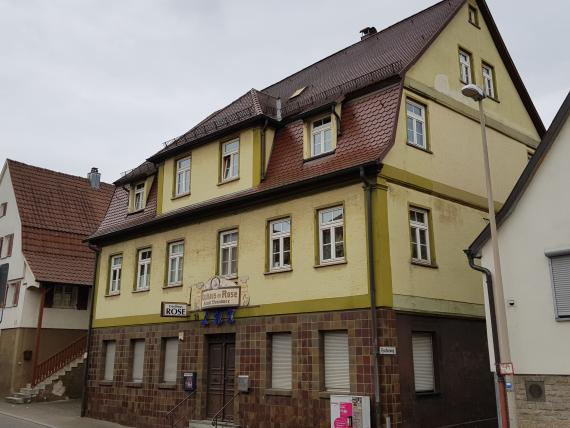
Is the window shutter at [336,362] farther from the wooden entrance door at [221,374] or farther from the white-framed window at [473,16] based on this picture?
the white-framed window at [473,16]

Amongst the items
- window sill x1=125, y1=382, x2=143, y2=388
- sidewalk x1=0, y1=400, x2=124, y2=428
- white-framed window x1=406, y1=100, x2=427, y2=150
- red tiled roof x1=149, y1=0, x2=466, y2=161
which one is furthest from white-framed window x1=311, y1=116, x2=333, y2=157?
sidewalk x1=0, y1=400, x2=124, y2=428

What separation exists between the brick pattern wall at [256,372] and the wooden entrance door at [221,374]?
0.22 m

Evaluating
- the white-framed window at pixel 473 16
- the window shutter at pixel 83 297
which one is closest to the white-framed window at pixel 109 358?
the window shutter at pixel 83 297

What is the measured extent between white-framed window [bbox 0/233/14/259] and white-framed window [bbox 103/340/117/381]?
11.0m

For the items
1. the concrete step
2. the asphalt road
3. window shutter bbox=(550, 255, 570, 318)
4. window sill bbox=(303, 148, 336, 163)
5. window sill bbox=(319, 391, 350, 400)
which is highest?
window sill bbox=(303, 148, 336, 163)

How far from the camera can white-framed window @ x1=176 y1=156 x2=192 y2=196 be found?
66.8 ft

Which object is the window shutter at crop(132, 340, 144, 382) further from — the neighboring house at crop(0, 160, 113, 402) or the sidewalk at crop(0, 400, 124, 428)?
the neighboring house at crop(0, 160, 113, 402)

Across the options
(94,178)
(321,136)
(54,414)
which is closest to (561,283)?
(321,136)

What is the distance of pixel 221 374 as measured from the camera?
1738cm

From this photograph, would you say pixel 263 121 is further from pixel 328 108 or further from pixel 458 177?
pixel 458 177

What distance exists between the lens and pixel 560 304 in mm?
11859

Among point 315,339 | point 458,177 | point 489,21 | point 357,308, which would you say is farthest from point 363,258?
point 489,21

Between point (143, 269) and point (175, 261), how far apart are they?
2.03m

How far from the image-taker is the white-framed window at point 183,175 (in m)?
20.4
